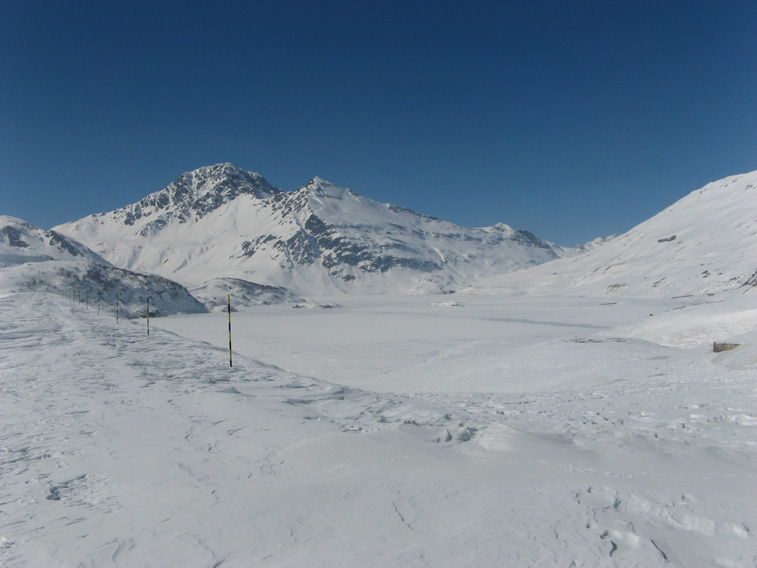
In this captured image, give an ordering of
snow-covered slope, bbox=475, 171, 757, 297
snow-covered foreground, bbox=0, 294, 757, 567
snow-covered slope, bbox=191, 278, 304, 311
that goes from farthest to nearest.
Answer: snow-covered slope, bbox=191, 278, 304, 311 < snow-covered slope, bbox=475, 171, 757, 297 < snow-covered foreground, bbox=0, 294, 757, 567

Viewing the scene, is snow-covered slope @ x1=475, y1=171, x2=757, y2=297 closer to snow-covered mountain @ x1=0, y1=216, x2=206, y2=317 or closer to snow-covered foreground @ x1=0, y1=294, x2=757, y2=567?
snow-covered foreground @ x1=0, y1=294, x2=757, y2=567

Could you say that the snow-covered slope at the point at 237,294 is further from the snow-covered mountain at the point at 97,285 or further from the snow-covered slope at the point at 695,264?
the snow-covered slope at the point at 695,264

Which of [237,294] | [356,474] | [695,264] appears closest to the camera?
[356,474]

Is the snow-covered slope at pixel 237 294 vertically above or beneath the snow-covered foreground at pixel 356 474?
above

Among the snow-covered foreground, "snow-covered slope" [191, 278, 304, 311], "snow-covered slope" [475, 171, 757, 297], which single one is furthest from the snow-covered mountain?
"snow-covered slope" [475, 171, 757, 297]

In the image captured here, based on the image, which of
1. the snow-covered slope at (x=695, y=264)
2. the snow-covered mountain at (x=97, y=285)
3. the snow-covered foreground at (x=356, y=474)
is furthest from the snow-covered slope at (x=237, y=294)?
the snow-covered foreground at (x=356, y=474)

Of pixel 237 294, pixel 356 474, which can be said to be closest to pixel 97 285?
pixel 237 294

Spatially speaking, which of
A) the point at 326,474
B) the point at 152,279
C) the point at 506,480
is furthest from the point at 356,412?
the point at 152,279

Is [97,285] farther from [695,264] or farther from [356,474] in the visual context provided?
[695,264]

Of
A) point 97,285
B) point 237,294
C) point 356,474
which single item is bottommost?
point 356,474

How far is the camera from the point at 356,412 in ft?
34.2

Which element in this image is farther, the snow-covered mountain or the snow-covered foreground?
the snow-covered mountain

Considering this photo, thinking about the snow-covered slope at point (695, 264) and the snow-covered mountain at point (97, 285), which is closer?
the snow-covered mountain at point (97, 285)

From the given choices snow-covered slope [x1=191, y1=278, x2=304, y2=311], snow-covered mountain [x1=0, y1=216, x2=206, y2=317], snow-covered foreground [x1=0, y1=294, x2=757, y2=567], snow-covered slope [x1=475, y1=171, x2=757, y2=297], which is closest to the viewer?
snow-covered foreground [x1=0, y1=294, x2=757, y2=567]
